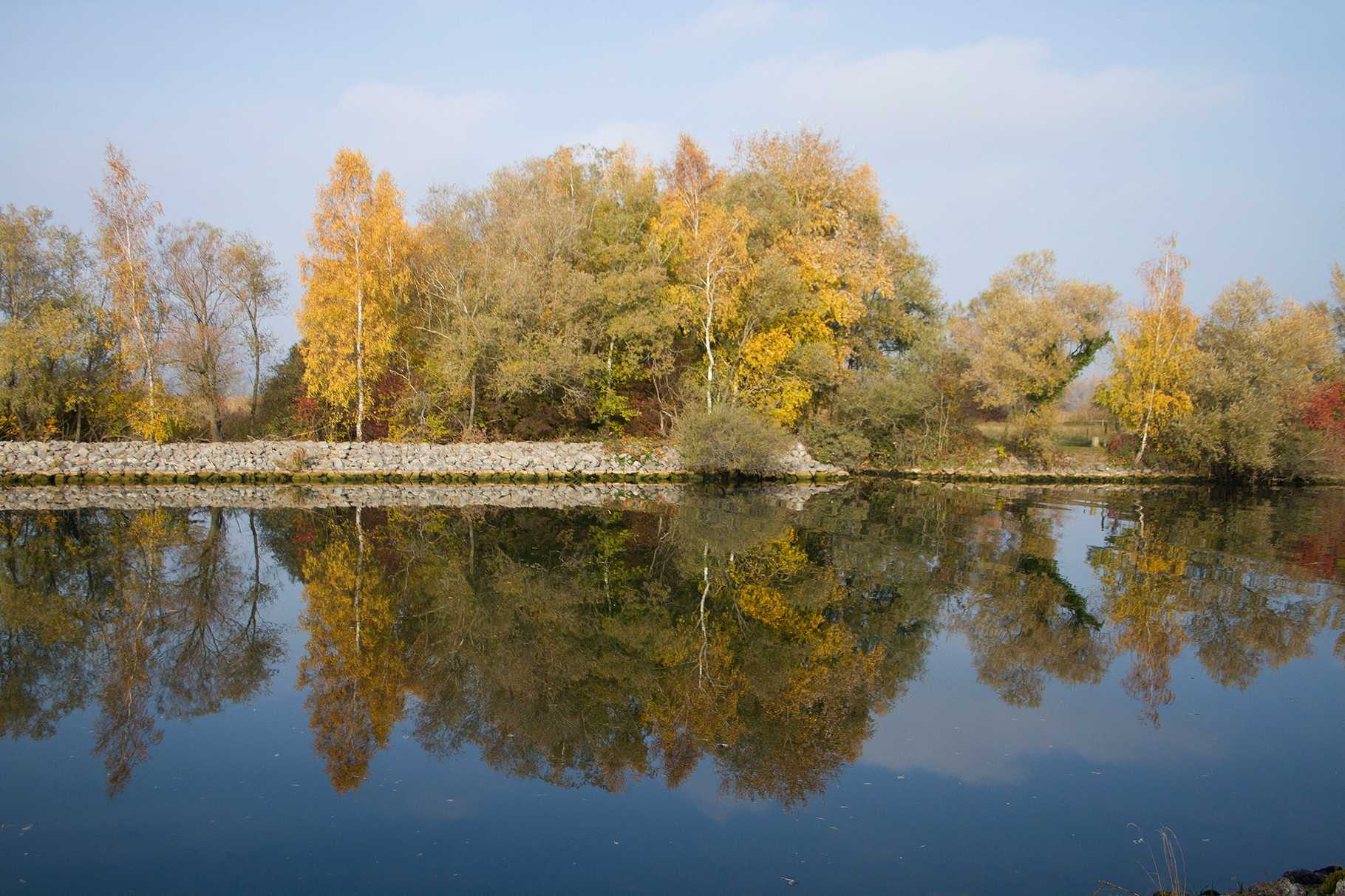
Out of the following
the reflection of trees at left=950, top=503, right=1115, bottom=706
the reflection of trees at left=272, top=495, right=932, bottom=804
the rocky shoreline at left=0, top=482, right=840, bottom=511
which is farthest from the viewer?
the rocky shoreline at left=0, top=482, right=840, bottom=511

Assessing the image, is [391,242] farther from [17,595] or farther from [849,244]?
[17,595]

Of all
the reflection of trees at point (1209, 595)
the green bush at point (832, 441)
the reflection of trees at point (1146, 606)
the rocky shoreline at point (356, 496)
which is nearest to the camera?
the reflection of trees at point (1146, 606)

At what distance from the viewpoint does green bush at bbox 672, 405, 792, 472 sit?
21.1 m

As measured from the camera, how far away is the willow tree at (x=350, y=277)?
22.3 metres

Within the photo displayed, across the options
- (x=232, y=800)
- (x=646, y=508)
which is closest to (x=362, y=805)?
(x=232, y=800)

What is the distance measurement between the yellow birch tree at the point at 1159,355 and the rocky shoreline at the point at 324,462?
1314 cm

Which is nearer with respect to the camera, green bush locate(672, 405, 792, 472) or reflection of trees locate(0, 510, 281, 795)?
reflection of trees locate(0, 510, 281, 795)

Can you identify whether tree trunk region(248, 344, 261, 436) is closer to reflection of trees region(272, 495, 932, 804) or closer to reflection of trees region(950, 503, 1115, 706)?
reflection of trees region(272, 495, 932, 804)

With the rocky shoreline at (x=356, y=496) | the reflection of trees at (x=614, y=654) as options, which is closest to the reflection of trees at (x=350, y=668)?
the reflection of trees at (x=614, y=654)

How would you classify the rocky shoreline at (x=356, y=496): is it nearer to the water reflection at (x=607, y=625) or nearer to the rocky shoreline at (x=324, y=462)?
the rocky shoreline at (x=324, y=462)

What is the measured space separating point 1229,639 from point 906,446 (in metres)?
18.5

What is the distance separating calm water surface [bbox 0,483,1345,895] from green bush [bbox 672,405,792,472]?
940cm

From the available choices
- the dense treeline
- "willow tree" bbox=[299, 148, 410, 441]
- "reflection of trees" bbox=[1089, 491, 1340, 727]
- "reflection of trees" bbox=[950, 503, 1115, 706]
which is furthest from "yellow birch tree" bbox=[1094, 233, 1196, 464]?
"willow tree" bbox=[299, 148, 410, 441]

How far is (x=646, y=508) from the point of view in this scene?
671 inches
